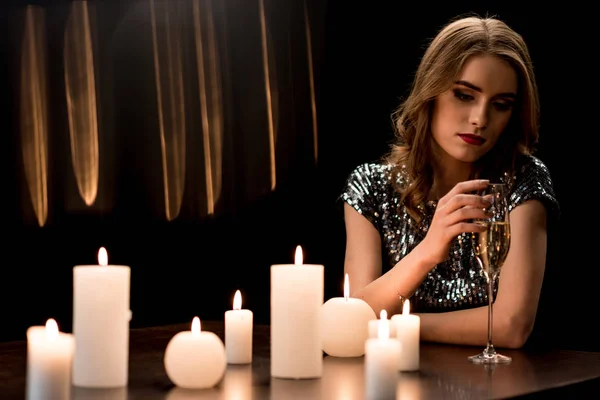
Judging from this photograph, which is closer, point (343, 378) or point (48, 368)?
point (48, 368)

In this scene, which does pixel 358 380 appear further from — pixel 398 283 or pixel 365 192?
pixel 365 192

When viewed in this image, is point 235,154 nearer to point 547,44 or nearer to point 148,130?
point 148,130

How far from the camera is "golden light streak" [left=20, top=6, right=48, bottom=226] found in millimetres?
2682

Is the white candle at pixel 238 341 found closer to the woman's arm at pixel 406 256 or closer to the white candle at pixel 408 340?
the white candle at pixel 408 340

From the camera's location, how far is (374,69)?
133 inches

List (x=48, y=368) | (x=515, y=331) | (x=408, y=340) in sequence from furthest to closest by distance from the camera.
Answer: (x=515, y=331)
(x=408, y=340)
(x=48, y=368)

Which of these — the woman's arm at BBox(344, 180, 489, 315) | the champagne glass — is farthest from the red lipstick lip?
the champagne glass

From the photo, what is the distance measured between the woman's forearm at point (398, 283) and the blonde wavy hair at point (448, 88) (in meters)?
0.41

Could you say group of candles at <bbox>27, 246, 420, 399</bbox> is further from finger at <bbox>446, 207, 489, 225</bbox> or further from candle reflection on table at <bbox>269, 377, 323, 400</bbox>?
finger at <bbox>446, 207, 489, 225</bbox>

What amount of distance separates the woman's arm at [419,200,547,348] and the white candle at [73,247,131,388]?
2.95 ft

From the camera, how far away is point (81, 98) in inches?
112

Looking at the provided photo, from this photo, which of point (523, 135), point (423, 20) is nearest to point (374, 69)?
point (423, 20)

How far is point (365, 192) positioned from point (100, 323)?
4.91ft

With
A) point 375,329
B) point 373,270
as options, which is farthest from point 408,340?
point 373,270
